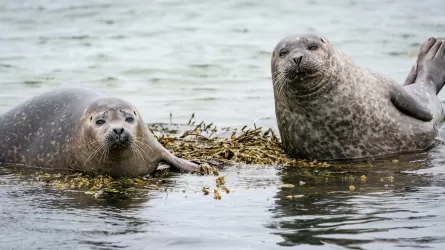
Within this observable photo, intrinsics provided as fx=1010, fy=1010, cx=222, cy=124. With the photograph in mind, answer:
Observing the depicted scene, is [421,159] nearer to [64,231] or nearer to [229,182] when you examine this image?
[229,182]

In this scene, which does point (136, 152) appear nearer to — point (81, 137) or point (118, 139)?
point (118, 139)

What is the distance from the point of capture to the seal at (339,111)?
8.80 metres

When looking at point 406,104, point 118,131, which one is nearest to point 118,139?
point 118,131

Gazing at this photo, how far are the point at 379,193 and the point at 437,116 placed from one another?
3163 millimetres

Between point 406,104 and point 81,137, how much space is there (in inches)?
118

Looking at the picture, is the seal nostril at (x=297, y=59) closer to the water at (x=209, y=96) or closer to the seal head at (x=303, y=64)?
the seal head at (x=303, y=64)

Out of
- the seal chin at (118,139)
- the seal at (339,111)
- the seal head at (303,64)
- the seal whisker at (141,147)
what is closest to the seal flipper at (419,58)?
the seal at (339,111)

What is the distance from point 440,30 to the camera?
19.1 metres

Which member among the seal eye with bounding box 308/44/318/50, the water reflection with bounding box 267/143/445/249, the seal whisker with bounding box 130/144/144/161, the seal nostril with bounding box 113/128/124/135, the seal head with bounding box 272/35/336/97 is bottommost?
the water reflection with bounding box 267/143/445/249

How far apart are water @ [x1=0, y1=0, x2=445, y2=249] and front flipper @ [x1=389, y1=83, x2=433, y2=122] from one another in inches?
17.5

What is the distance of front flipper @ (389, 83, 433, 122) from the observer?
920cm

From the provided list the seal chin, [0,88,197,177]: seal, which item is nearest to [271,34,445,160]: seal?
[0,88,197,177]: seal

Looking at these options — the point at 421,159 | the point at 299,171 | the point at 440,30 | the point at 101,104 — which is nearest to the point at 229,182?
the point at 299,171

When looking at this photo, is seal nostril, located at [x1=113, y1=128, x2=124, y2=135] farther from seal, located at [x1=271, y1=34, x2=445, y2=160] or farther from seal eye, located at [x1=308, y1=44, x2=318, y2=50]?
seal eye, located at [x1=308, y1=44, x2=318, y2=50]
